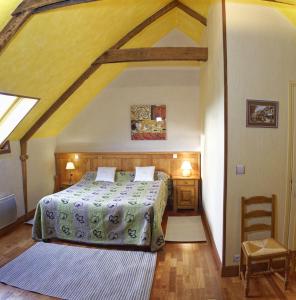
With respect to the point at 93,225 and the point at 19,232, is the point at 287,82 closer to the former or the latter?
the point at 93,225

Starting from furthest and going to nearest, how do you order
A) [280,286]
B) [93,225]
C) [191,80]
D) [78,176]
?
[78,176], [191,80], [93,225], [280,286]

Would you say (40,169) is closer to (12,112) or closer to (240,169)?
(12,112)

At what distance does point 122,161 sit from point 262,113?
9.77 ft

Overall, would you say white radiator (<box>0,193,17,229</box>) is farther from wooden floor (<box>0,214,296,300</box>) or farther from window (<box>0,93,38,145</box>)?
window (<box>0,93,38,145</box>)


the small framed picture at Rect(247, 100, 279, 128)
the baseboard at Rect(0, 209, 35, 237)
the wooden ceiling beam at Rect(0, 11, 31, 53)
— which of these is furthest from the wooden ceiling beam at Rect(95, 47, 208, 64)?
the baseboard at Rect(0, 209, 35, 237)

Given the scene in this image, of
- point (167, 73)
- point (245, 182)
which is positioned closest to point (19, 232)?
point (245, 182)

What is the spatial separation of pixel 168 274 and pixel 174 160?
2385 millimetres

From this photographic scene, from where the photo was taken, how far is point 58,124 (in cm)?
463

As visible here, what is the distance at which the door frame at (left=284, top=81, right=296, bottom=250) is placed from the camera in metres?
2.35

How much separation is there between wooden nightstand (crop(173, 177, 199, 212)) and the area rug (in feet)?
1.17

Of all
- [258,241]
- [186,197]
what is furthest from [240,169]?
[186,197]

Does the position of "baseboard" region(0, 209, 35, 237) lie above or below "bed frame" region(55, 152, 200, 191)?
below

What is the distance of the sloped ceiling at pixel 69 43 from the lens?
2.44 m

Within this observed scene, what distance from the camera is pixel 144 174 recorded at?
4305 mm
